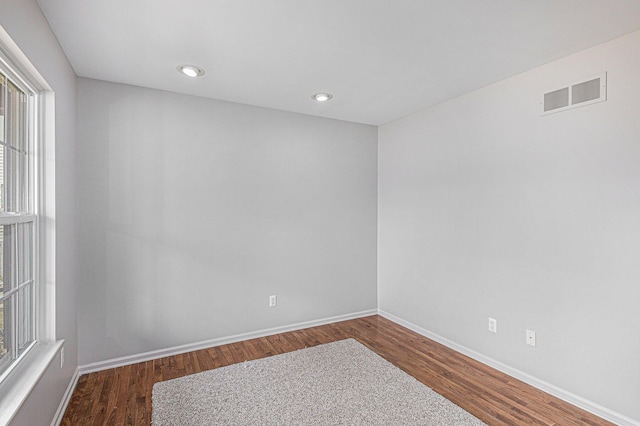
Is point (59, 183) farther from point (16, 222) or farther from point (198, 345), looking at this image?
point (198, 345)

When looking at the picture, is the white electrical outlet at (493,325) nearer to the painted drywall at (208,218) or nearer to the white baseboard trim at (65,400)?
the painted drywall at (208,218)

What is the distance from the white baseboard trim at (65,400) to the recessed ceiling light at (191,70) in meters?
2.50

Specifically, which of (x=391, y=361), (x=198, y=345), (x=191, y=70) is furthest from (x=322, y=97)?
(x=198, y=345)

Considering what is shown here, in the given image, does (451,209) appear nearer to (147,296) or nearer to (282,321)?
(282,321)

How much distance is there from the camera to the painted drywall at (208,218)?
2812mm

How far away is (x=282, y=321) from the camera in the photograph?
3.69 m

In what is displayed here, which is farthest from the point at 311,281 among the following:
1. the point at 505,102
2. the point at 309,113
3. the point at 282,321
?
the point at 505,102

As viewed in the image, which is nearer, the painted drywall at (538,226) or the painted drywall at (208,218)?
the painted drywall at (538,226)

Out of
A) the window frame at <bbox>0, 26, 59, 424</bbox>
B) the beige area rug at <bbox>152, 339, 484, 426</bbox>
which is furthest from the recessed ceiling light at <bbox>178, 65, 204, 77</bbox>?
the beige area rug at <bbox>152, 339, 484, 426</bbox>

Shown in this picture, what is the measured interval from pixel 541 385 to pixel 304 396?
5.93ft

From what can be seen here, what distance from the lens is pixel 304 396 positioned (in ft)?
7.84

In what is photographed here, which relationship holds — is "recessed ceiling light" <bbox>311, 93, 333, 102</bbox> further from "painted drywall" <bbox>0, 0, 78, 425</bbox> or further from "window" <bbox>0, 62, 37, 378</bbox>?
"window" <bbox>0, 62, 37, 378</bbox>

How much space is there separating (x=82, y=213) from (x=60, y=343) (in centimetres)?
109

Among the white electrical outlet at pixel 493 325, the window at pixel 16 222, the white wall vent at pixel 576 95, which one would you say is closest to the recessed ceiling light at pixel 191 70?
the window at pixel 16 222
